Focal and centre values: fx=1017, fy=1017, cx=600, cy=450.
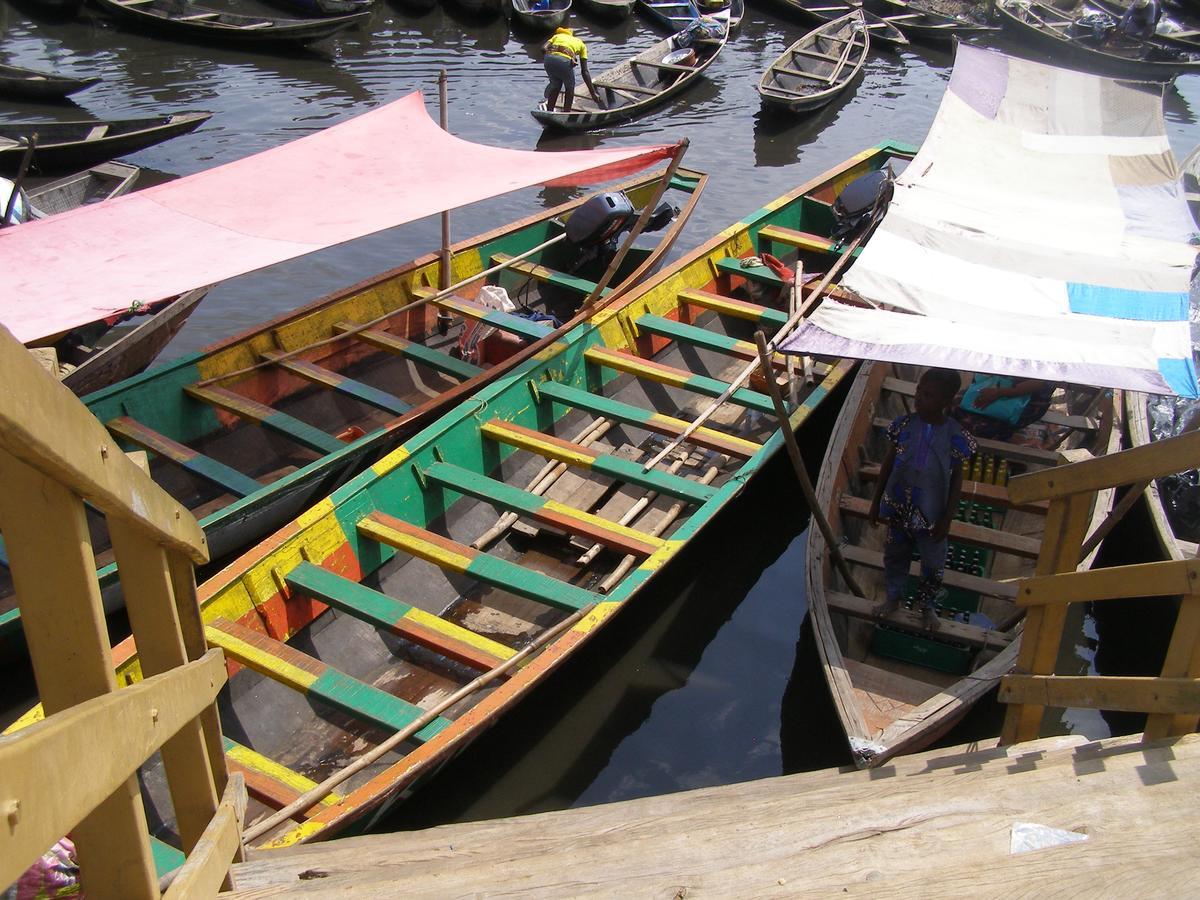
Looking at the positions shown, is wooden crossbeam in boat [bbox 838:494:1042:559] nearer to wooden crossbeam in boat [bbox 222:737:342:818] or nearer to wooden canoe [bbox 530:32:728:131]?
wooden crossbeam in boat [bbox 222:737:342:818]

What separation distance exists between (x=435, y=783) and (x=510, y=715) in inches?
23.1

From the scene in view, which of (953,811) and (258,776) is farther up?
(953,811)

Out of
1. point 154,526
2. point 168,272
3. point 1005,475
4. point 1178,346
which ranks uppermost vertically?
point 154,526

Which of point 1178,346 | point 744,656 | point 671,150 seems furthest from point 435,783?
point 671,150

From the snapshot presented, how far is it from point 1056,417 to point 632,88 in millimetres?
10848

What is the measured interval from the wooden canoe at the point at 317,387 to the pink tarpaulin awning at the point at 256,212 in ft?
3.36

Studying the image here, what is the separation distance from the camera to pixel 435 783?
17.3 feet

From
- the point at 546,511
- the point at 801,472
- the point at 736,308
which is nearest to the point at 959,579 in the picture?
the point at 801,472

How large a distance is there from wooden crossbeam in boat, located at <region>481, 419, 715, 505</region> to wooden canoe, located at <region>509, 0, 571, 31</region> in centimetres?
1390

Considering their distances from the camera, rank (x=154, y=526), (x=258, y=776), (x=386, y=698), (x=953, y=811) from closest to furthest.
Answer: (x=154, y=526)
(x=953, y=811)
(x=258, y=776)
(x=386, y=698)

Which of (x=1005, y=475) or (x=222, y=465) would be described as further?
(x=1005, y=475)

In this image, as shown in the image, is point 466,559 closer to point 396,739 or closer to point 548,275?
point 396,739

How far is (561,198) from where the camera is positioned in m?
13.3

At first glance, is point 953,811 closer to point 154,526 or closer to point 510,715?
point 154,526
